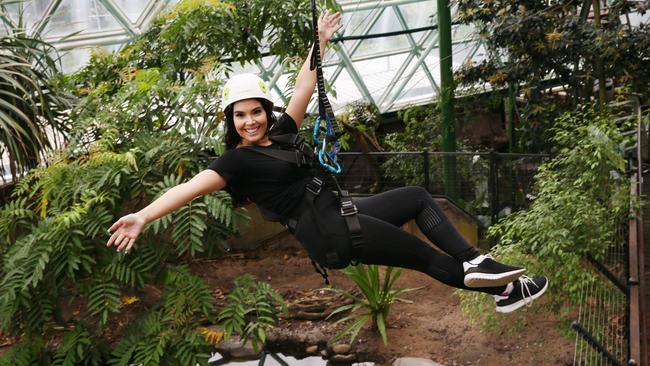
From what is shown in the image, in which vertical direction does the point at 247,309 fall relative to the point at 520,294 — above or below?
below

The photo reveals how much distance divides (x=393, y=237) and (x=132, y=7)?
23.4 ft

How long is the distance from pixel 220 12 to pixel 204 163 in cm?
148

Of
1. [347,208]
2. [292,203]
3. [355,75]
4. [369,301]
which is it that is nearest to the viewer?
[347,208]

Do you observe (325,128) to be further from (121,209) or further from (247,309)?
(121,209)

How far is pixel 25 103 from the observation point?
21.6 feet

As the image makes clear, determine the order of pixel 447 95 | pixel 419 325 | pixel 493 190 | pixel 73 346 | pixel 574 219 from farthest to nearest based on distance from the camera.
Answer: pixel 447 95, pixel 493 190, pixel 419 325, pixel 73 346, pixel 574 219

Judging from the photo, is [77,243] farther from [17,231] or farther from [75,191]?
[17,231]

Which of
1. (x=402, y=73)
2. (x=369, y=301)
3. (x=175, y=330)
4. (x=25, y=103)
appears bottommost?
(x=369, y=301)

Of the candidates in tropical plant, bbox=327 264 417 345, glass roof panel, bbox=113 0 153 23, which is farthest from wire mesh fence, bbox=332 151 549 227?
glass roof panel, bbox=113 0 153 23

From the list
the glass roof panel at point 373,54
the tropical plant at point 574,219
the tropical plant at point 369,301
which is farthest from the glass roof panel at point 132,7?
the tropical plant at point 574,219

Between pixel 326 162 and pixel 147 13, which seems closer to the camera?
pixel 326 162

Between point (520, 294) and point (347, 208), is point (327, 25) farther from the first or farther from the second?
point (520, 294)

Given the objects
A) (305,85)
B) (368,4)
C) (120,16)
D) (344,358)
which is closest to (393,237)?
(305,85)

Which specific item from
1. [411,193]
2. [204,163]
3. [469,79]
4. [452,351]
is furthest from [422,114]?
[411,193]
